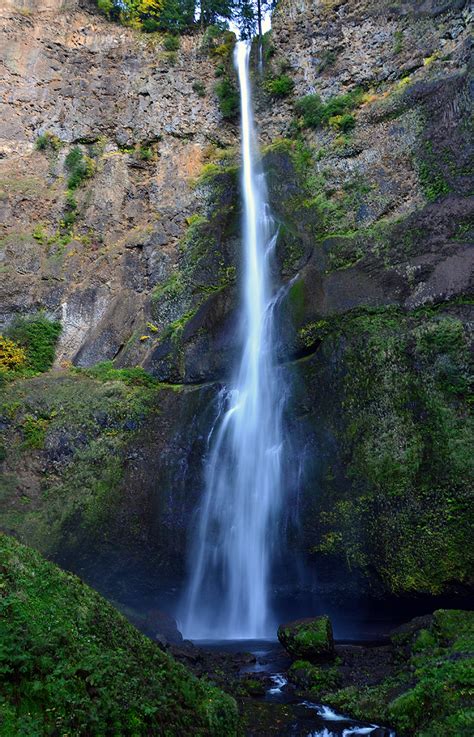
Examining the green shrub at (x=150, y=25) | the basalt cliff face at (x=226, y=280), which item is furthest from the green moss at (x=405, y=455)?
the green shrub at (x=150, y=25)

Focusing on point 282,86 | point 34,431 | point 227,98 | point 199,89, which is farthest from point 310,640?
point 199,89

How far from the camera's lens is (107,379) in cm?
1750

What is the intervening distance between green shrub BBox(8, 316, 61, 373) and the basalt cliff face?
360 mm

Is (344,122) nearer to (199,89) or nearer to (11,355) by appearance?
(199,89)

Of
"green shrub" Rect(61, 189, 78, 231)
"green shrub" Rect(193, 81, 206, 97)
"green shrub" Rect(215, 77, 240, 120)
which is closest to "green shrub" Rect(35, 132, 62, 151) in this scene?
"green shrub" Rect(61, 189, 78, 231)

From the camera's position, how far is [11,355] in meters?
18.5

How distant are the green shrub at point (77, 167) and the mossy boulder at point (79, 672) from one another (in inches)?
772

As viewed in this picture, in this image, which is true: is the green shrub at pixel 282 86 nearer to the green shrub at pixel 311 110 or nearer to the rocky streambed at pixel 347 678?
the green shrub at pixel 311 110

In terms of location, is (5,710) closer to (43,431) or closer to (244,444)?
(244,444)

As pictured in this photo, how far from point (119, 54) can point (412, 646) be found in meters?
26.9

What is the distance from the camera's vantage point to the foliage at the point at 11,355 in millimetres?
18328

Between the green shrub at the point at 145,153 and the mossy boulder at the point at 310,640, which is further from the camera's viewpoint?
the green shrub at the point at 145,153

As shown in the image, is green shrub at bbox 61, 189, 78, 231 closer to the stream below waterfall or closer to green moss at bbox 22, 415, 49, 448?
green moss at bbox 22, 415, 49, 448

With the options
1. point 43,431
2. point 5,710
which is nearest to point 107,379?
point 43,431
